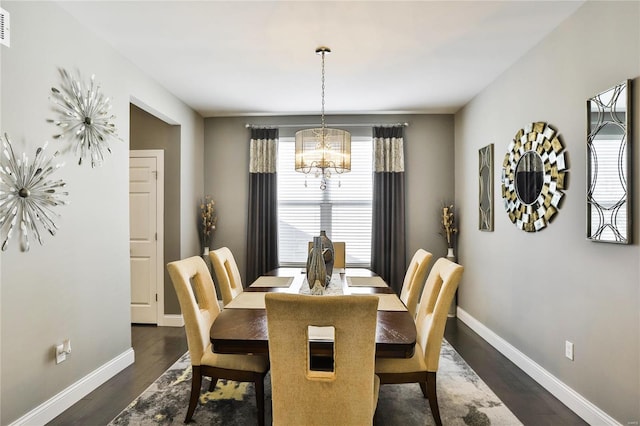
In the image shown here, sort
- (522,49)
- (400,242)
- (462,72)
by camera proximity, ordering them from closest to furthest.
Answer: (522,49)
(462,72)
(400,242)

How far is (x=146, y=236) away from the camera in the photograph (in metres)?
4.45

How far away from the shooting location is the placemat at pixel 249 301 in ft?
7.77


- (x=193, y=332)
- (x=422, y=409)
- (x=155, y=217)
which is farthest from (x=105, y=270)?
(x=422, y=409)

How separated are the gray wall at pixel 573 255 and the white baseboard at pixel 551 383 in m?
0.04

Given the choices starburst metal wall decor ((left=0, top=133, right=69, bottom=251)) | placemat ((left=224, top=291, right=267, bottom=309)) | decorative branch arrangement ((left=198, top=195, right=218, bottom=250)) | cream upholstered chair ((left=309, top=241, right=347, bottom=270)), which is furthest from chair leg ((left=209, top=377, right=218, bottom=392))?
decorative branch arrangement ((left=198, top=195, right=218, bottom=250))

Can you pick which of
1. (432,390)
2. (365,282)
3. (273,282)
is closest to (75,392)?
(273,282)

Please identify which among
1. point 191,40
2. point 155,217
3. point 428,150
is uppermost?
point 191,40

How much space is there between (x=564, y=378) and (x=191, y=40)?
3.74m

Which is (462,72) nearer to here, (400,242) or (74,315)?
(400,242)

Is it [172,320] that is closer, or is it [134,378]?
[134,378]

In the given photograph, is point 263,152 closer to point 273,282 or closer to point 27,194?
point 273,282

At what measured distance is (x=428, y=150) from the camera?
16.5ft

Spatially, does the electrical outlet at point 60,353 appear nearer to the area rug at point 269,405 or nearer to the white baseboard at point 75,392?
the white baseboard at point 75,392

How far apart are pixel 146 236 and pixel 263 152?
1804 millimetres
